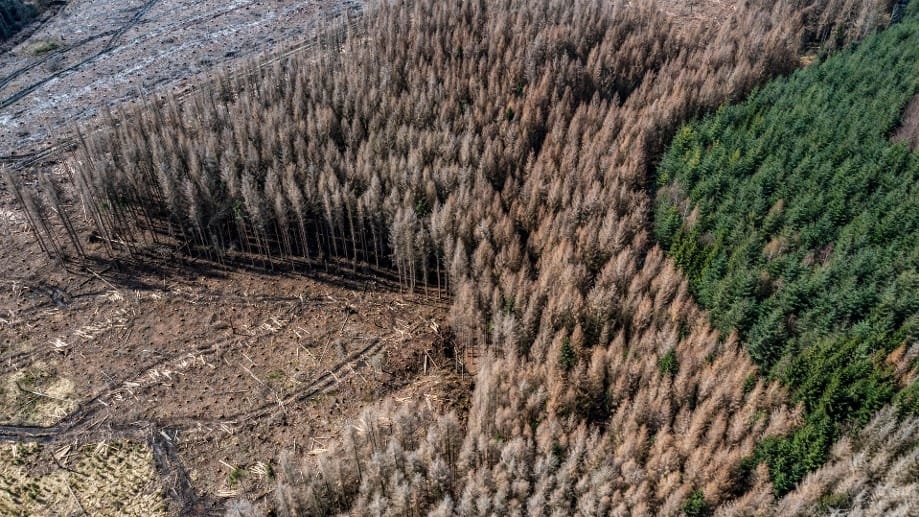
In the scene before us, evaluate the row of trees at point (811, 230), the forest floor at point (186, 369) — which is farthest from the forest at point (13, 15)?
the row of trees at point (811, 230)

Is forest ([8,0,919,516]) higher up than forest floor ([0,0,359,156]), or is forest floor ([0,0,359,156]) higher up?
forest floor ([0,0,359,156])

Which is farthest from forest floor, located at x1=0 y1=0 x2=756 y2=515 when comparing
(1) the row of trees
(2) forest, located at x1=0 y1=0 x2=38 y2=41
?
(2) forest, located at x1=0 y1=0 x2=38 y2=41

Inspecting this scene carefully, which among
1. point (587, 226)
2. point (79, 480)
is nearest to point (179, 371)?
point (79, 480)

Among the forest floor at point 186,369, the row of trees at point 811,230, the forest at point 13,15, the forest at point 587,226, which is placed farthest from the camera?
the forest at point 13,15

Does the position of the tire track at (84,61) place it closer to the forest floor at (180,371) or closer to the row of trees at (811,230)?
the forest floor at (180,371)

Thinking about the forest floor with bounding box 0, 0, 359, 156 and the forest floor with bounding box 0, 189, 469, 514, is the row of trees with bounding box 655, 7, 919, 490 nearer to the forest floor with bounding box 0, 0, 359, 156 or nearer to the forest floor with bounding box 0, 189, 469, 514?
the forest floor with bounding box 0, 189, 469, 514

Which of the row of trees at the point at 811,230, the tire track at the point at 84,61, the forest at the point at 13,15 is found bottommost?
the row of trees at the point at 811,230
